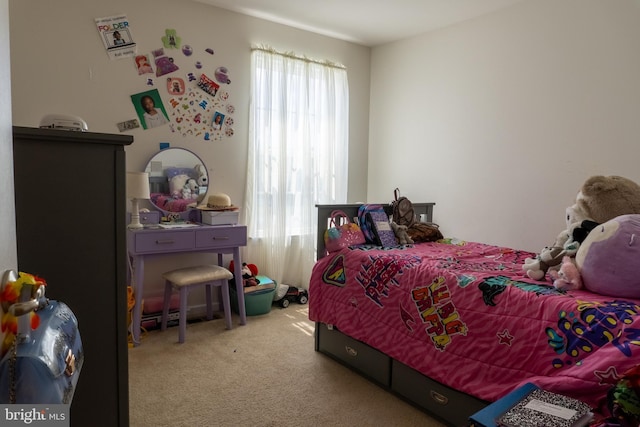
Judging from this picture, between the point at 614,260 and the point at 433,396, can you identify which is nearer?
the point at 614,260

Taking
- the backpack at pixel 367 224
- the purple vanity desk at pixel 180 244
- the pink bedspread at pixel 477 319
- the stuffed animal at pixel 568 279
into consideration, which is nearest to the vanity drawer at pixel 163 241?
the purple vanity desk at pixel 180 244

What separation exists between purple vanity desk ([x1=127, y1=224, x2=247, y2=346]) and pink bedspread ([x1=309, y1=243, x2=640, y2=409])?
81 centimetres

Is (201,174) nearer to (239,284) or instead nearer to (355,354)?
(239,284)

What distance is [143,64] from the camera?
316 centimetres

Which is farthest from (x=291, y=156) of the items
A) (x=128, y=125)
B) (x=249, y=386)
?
(x=249, y=386)

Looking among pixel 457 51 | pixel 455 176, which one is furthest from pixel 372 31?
pixel 455 176

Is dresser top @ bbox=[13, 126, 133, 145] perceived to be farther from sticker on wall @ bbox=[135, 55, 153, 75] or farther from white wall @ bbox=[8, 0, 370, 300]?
sticker on wall @ bbox=[135, 55, 153, 75]

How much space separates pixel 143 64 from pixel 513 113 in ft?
9.29

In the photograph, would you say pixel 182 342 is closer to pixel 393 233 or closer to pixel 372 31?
pixel 393 233

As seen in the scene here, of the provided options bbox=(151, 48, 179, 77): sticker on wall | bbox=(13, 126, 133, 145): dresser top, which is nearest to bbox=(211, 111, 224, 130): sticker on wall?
bbox=(151, 48, 179, 77): sticker on wall

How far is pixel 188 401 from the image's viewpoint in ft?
7.04

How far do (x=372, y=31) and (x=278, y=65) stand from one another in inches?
37.3

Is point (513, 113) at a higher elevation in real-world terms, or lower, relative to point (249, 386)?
higher

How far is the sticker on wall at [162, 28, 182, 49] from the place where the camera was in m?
3.23
